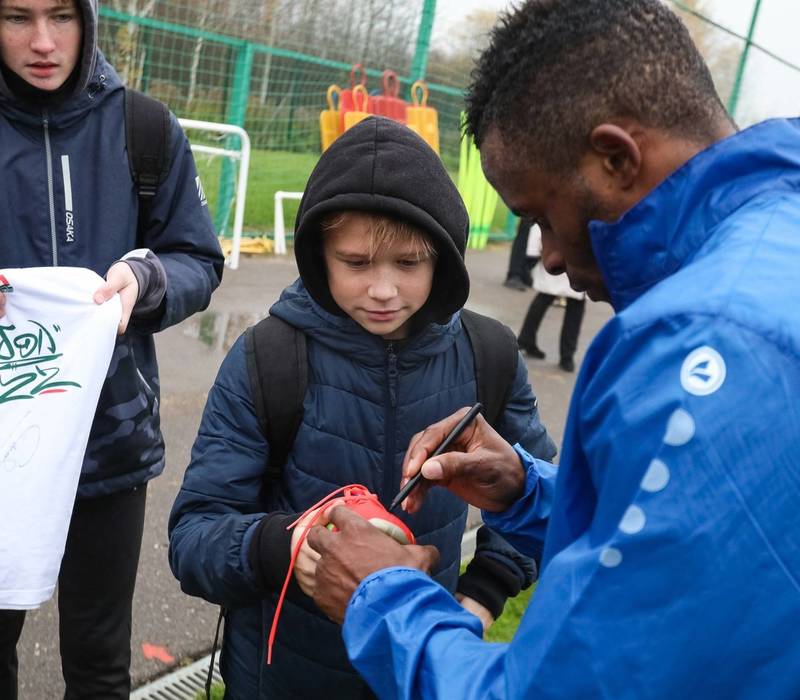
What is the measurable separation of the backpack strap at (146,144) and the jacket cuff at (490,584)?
1311mm

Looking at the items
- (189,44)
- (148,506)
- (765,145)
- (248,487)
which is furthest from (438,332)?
(189,44)

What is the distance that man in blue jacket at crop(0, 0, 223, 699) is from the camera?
225 centimetres

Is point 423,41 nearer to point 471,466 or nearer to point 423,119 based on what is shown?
point 423,119

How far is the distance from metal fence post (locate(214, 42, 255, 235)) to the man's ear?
8931 millimetres

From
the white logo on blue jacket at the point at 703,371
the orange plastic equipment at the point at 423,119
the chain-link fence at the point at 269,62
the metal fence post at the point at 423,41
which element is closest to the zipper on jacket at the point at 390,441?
the white logo on blue jacket at the point at 703,371

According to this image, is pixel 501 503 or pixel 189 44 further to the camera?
pixel 189 44

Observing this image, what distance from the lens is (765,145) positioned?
1.17 m

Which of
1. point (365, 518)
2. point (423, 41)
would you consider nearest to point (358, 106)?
point (423, 41)

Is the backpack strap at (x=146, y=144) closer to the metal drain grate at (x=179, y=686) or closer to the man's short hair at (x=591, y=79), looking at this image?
the man's short hair at (x=591, y=79)

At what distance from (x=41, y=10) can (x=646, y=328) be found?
6.24 feet

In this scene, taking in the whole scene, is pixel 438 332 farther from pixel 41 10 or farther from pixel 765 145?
pixel 41 10

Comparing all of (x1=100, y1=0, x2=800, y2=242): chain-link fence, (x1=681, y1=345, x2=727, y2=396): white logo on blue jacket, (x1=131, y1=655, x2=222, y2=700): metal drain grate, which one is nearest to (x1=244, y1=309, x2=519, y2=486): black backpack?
(x1=681, y1=345, x2=727, y2=396): white logo on blue jacket

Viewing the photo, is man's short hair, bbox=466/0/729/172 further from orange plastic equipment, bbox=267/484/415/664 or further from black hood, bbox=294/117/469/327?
orange plastic equipment, bbox=267/484/415/664

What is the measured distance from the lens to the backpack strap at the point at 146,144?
2.40 metres
